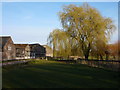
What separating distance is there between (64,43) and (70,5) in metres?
7.02

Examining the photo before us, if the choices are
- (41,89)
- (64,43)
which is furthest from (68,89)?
(64,43)

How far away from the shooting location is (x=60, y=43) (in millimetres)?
31203

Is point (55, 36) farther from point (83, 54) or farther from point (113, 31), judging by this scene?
point (113, 31)

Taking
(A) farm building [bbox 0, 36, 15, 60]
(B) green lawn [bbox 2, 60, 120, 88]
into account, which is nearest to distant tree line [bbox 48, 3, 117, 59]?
(B) green lawn [bbox 2, 60, 120, 88]

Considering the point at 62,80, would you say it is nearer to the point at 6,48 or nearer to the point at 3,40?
the point at 6,48

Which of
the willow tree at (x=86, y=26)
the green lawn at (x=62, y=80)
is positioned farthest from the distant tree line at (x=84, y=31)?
the green lawn at (x=62, y=80)

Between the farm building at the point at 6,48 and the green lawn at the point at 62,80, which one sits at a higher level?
the farm building at the point at 6,48

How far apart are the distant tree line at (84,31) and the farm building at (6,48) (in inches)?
618

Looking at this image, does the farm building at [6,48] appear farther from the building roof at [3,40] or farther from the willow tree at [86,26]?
the willow tree at [86,26]

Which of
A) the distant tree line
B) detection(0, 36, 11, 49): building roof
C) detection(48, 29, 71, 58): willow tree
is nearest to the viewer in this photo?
the distant tree line

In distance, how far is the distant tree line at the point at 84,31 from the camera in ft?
89.6

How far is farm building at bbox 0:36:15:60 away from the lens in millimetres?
38688

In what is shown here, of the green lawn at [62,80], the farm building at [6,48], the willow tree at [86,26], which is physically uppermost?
the willow tree at [86,26]

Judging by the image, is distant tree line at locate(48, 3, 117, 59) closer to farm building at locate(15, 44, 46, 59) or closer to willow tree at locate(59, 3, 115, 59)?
willow tree at locate(59, 3, 115, 59)
